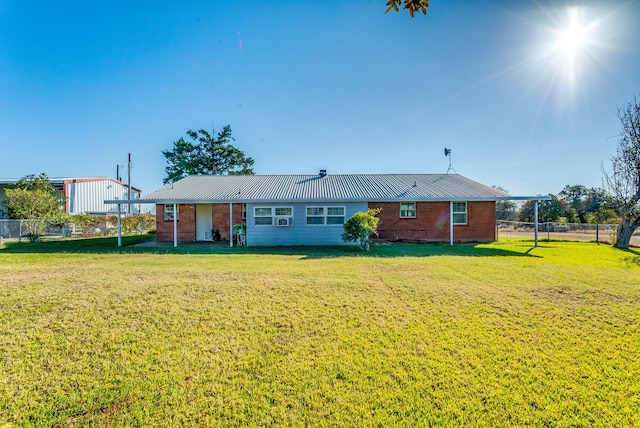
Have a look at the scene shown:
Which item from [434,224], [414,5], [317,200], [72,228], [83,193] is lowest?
[72,228]

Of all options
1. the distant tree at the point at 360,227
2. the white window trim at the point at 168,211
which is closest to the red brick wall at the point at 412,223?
the white window trim at the point at 168,211

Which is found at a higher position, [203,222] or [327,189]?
[327,189]

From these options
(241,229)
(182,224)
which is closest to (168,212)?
(182,224)

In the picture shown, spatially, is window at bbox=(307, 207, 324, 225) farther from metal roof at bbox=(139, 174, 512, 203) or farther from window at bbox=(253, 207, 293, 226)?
window at bbox=(253, 207, 293, 226)

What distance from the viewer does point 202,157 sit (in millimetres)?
34188

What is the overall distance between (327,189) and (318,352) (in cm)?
1311

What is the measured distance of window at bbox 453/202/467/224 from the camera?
51.2 feet

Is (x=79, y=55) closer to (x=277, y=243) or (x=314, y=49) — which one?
(x=314, y=49)

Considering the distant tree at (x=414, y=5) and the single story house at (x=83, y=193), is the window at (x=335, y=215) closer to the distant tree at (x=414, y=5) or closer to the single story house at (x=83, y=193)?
the distant tree at (x=414, y=5)

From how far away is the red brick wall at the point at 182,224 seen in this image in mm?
15766

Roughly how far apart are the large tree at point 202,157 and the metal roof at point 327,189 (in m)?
16.1

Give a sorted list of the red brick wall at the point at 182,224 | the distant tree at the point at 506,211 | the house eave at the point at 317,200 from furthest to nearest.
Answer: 1. the distant tree at the point at 506,211
2. the red brick wall at the point at 182,224
3. the house eave at the point at 317,200

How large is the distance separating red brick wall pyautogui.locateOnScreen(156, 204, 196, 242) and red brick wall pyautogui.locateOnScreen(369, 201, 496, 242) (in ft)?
31.9

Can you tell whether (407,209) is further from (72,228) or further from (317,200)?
(72,228)
